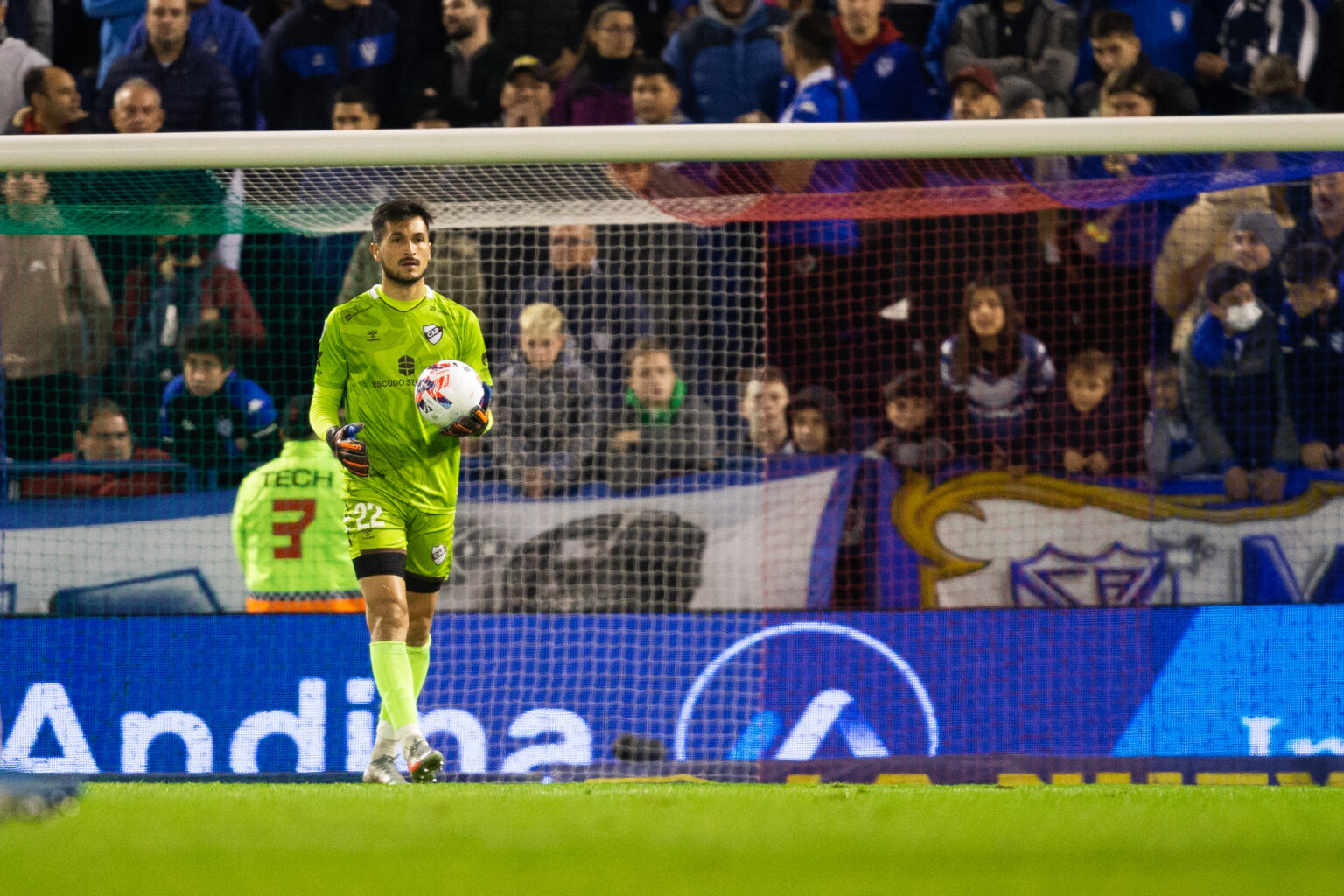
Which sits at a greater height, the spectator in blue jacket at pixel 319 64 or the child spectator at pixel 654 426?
the spectator in blue jacket at pixel 319 64

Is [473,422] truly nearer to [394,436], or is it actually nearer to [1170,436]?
[394,436]

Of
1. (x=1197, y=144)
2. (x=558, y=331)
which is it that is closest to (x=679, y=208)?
(x=558, y=331)

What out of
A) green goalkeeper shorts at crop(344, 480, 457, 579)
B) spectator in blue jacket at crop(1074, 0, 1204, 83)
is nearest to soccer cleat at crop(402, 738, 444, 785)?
green goalkeeper shorts at crop(344, 480, 457, 579)

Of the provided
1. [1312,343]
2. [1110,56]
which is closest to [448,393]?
[1312,343]

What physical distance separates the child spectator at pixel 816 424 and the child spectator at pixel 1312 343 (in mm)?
1949

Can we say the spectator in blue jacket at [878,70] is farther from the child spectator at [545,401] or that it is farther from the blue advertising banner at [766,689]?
the blue advertising banner at [766,689]

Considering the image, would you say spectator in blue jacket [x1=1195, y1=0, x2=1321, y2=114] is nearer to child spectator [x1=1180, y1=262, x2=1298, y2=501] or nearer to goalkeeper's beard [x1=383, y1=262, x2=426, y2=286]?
child spectator [x1=1180, y1=262, x2=1298, y2=501]

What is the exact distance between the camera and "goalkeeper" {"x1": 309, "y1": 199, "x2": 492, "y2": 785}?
4750mm

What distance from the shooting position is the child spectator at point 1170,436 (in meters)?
6.48

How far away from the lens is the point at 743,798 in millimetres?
4055

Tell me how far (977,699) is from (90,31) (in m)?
6.03

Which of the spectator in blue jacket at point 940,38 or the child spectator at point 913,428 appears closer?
the child spectator at point 913,428

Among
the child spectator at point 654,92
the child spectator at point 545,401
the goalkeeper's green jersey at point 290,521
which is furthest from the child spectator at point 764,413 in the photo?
the goalkeeper's green jersey at point 290,521

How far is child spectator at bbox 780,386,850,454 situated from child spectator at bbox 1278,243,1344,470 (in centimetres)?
195
